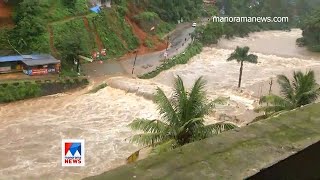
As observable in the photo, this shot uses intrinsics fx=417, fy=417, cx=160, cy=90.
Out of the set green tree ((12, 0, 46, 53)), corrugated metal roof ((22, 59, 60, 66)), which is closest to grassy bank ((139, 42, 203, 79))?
corrugated metal roof ((22, 59, 60, 66))

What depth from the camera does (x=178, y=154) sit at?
271 cm

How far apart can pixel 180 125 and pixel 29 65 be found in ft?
67.3

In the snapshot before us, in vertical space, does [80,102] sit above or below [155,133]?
below

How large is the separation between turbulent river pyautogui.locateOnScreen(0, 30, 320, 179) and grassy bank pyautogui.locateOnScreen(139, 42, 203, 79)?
62cm

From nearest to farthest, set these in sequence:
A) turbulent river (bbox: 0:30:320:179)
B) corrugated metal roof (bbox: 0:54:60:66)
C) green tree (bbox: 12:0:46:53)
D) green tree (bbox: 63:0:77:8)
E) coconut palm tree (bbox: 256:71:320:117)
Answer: coconut palm tree (bbox: 256:71:320:117), turbulent river (bbox: 0:30:320:179), corrugated metal roof (bbox: 0:54:60:66), green tree (bbox: 12:0:46:53), green tree (bbox: 63:0:77:8)

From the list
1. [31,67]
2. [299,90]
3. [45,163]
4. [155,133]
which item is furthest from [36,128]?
[299,90]

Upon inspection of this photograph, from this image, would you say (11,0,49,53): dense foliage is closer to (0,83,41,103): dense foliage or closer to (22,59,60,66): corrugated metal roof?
(22,59,60,66): corrugated metal roof

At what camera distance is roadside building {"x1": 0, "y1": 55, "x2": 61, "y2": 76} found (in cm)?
3041

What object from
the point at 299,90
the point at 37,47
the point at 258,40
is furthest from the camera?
the point at 258,40

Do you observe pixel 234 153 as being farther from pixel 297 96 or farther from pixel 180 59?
pixel 180 59

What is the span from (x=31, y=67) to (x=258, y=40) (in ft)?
121

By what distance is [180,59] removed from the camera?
39.8 m

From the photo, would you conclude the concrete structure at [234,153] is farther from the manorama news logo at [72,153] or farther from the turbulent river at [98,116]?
the turbulent river at [98,116]

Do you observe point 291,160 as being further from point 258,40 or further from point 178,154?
point 258,40
